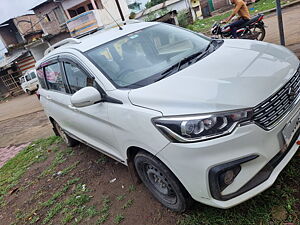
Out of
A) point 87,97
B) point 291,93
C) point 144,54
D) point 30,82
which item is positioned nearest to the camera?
point 291,93

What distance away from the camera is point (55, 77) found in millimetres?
3580

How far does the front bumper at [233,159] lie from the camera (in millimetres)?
1669

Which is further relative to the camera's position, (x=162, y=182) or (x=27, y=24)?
(x=27, y=24)

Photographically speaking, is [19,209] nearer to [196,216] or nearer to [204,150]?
[196,216]

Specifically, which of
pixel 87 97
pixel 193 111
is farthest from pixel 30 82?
pixel 193 111

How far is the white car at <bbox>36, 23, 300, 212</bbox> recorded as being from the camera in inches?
66.9

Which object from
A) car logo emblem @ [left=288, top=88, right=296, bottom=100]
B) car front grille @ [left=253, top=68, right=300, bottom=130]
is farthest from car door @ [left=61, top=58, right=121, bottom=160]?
car logo emblem @ [left=288, top=88, right=296, bottom=100]

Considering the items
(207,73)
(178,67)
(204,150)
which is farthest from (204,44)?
(204,150)

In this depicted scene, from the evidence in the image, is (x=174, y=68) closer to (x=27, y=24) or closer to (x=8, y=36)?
(x=27, y=24)

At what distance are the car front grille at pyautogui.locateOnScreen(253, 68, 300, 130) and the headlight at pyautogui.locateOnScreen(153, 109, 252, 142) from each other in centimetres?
10

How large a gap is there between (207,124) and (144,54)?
136 centimetres

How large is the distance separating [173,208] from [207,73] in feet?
4.48

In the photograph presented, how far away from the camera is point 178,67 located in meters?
2.37

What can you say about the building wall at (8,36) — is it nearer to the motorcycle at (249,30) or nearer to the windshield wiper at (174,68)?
the motorcycle at (249,30)
